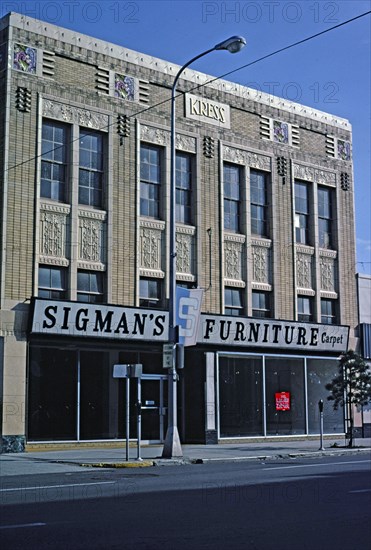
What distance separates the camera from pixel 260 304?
3212 cm

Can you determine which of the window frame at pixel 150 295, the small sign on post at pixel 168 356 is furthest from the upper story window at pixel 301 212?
the small sign on post at pixel 168 356

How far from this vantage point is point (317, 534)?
9.68 metres

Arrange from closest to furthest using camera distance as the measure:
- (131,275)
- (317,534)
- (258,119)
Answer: (317,534), (131,275), (258,119)

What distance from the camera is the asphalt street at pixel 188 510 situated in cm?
920

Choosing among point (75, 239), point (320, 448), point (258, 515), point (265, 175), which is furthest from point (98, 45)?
point (258, 515)

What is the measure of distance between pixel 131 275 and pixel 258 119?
9.28 m

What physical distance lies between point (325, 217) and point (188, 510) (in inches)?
983

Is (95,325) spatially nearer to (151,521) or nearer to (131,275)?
(131,275)

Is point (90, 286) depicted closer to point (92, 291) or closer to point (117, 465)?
point (92, 291)

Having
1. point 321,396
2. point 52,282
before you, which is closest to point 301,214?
point 321,396

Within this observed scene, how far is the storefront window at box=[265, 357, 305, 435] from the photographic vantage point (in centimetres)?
3181

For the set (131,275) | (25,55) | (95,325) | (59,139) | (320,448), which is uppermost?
(25,55)

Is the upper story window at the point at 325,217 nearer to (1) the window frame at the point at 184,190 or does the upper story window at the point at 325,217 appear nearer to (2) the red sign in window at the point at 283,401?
(2) the red sign in window at the point at 283,401

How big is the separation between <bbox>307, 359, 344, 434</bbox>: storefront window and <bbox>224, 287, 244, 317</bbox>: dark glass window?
436cm
